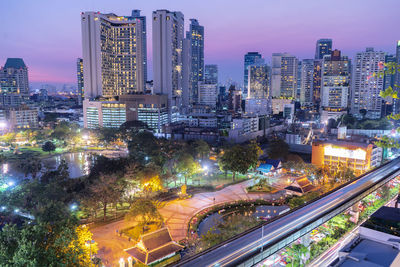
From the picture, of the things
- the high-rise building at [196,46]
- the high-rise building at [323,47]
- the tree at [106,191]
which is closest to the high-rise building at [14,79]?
the high-rise building at [196,46]

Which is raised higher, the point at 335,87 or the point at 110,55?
the point at 110,55

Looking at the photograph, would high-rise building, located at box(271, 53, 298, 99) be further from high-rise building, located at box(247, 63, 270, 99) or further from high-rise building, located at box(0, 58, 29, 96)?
high-rise building, located at box(0, 58, 29, 96)

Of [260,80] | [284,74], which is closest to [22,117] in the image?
[260,80]

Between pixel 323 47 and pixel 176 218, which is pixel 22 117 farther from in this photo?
pixel 323 47

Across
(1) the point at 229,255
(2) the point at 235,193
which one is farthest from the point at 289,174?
(1) the point at 229,255

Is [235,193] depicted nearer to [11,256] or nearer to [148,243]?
[148,243]

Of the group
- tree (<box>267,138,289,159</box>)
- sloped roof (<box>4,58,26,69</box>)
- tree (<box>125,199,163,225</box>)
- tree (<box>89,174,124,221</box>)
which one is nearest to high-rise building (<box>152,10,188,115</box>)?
tree (<box>267,138,289,159</box>)
